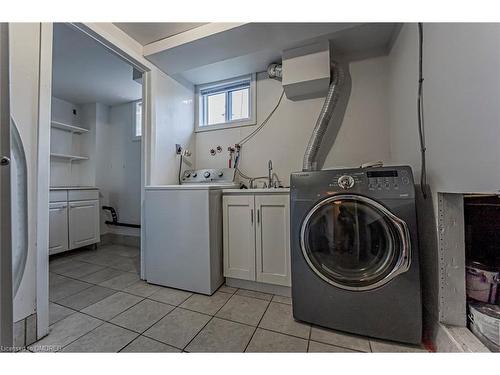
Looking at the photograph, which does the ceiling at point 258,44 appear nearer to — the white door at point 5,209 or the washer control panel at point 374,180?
the washer control panel at point 374,180

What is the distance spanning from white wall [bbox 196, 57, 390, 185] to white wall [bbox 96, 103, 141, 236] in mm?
1342

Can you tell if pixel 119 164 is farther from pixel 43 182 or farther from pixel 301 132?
pixel 301 132

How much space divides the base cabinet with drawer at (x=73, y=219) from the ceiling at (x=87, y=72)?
1451mm

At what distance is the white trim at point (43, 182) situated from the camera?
1.13 metres

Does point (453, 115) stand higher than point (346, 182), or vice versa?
point (453, 115)

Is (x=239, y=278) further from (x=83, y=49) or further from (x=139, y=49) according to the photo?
(x=83, y=49)

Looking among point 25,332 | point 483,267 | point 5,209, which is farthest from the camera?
point 25,332

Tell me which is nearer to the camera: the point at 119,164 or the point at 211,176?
the point at 211,176

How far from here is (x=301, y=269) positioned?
1235 millimetres

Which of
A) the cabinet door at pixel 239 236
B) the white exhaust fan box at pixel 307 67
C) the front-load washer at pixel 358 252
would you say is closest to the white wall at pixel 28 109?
the cabinet door at pixel 239 236

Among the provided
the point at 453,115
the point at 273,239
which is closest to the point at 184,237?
the point at 273,239

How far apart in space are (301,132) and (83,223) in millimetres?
3134

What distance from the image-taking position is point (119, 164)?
3.25m
